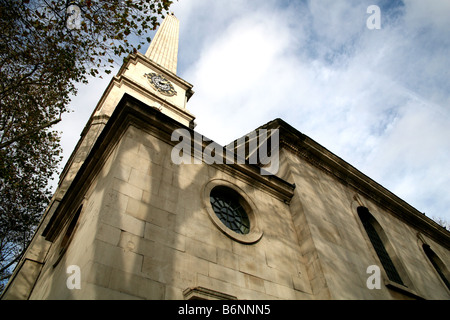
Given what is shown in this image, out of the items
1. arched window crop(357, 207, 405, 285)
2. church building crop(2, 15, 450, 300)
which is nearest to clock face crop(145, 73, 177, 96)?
church building crop(2, 15, 450, 300)

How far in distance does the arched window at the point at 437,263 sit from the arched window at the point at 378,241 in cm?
426

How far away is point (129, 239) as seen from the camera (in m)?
5.73

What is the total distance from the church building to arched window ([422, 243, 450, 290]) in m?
0.07

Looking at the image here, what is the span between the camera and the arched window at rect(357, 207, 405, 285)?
430 inches

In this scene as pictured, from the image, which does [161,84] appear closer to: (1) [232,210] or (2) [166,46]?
(2) [166,46]

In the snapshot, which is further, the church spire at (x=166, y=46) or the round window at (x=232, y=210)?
the church spire at (x=166, y=46)

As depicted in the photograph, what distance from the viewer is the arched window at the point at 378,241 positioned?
10930mm

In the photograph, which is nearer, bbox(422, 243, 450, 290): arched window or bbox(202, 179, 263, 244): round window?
bbox(202, 179, 263, 244): round window

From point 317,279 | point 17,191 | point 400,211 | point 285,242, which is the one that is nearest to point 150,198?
point 285,242

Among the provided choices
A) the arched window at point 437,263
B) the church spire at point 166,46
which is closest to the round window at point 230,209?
the arched window at point 437,263

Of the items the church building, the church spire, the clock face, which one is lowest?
the church building

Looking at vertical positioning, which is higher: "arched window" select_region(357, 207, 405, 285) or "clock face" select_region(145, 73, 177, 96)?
"clock face" select_region(145, 73, 177, 96)

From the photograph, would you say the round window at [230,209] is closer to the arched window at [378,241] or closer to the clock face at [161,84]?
the arched window at [378,241]

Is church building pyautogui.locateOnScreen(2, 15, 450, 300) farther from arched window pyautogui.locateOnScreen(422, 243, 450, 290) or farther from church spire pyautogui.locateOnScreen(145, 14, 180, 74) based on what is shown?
church spire pyautogui.locateOnScreen(145, 14, 180, 74)
